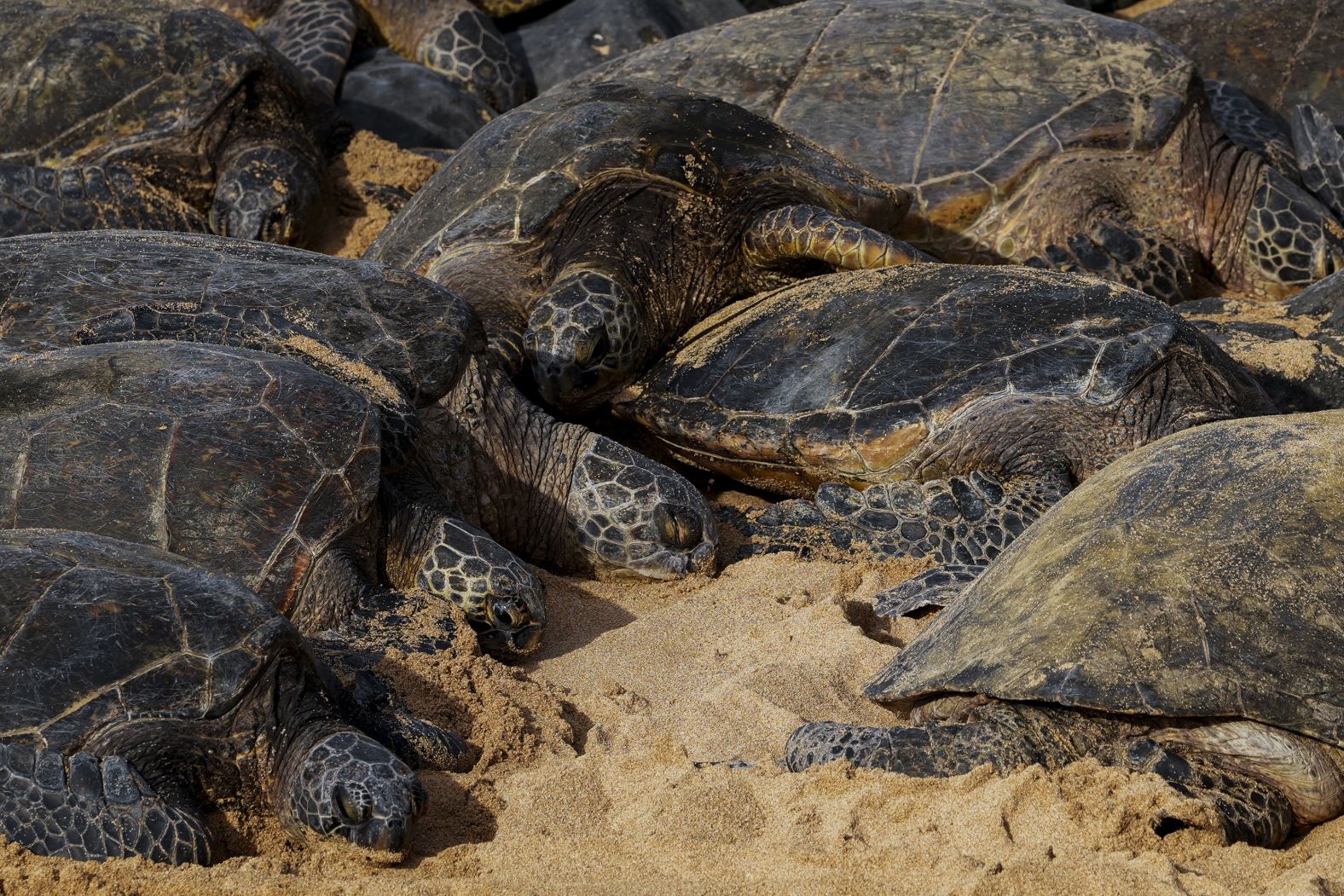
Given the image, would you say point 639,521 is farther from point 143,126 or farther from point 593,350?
point 143,126

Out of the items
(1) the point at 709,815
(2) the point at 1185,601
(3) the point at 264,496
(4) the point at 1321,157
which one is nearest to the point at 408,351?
(3) the point at 264,496

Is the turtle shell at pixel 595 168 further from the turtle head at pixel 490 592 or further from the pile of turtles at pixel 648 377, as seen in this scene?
the turtle head at pixel 490 592

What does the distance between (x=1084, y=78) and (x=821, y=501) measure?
284 centimetres

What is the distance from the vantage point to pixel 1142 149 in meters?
6.50

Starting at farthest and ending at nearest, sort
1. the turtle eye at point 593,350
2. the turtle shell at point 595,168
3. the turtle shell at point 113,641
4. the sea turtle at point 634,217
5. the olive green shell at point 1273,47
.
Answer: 1. the olive green shell at point 1273,47
2. the turtle shell at point 595,168
3. the sea turtle at point 634,217
4. the turtle eye at point 593,350
5. the turtle shell at point 113,641

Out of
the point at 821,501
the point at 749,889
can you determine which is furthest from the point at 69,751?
the point at 821,501

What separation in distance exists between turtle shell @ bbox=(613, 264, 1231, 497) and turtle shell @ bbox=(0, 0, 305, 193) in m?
2.89

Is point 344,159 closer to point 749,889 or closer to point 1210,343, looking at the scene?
point 1210,343

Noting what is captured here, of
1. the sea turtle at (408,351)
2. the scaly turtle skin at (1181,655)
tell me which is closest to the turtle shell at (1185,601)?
the scaly turtle skin at (1181,655)

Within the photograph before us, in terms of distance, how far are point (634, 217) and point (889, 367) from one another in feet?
4.71

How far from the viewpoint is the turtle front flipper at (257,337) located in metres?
4.16

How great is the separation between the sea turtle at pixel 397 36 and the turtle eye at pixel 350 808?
5739 millimetres

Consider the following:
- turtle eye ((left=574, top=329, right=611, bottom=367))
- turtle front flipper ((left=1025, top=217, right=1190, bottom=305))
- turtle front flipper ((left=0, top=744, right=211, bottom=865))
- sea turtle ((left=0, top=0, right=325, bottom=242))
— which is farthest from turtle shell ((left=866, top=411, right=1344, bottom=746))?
sea turtle ((left=0, top=0, right=325, bottom=242))

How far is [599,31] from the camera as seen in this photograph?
28.2 ft
